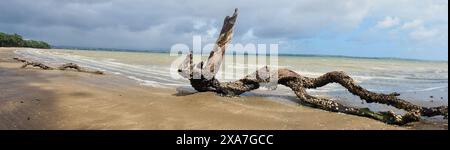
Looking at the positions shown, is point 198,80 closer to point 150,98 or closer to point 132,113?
point 150,98

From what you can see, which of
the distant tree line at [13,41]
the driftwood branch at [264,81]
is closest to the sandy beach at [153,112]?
the driftwood branch at [264,81]

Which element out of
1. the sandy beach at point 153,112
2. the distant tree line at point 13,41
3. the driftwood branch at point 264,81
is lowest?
the sandy beach at point 153,112

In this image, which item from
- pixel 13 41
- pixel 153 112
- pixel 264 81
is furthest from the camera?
pixel 13 41

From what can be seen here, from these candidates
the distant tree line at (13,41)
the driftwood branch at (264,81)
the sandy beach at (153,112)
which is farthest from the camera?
the distant tree line at (13,41)

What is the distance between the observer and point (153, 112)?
7.75 m

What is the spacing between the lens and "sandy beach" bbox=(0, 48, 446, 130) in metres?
6.75

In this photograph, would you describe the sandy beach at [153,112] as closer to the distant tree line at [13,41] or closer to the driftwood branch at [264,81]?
the driftwood branch at [264,81]

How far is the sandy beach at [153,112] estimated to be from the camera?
22.1 feet

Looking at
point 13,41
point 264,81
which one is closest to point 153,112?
point 264,81

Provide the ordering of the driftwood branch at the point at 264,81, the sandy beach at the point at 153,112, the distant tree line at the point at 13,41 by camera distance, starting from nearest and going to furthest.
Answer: the sandy beach at the point at 153,112
the driftwood branch at the point at 264,81
the distant tree line at the point at 13,41

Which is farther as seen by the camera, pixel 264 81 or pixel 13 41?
pixel 13 41

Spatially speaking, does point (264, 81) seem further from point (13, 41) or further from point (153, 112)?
point (13, 41)

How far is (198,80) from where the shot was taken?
10.3 meters
